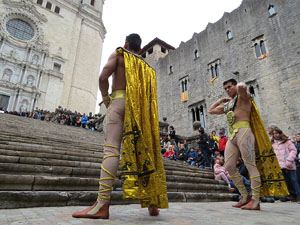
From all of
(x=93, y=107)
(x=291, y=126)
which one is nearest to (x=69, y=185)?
(x=291, y=126)

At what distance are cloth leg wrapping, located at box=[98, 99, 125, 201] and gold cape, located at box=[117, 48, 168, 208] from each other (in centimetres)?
9

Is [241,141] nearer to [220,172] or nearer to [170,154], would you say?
[220,172]

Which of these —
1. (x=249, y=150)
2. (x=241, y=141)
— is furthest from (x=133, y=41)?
(x=249, y=150)

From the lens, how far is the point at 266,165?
3332 millimetres

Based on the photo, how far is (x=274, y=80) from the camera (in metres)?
14.9

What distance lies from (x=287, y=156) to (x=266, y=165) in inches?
91.8

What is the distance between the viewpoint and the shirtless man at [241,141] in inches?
120

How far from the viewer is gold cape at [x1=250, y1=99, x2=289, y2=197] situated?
10.5 ft

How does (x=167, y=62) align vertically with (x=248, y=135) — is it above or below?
above

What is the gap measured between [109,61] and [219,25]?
67.7 ft

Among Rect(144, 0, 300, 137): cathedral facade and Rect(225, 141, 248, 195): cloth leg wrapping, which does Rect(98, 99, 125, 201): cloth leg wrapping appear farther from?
Rect(144, 0, 300, 137): cathedral facade

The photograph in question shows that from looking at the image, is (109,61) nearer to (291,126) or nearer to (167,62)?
(291,126)

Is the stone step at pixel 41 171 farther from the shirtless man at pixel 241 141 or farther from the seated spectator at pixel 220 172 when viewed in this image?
the seated spectator at pixel 220 172

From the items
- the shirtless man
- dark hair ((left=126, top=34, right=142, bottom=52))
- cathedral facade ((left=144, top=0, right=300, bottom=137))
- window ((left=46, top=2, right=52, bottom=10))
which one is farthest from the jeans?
window ((left=46, top=2, right=52, bottom=10))
